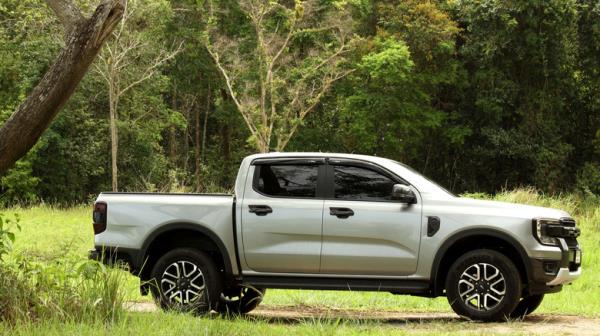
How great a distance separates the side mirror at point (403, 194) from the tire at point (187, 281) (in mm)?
2190

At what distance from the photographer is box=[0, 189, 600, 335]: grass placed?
834cm

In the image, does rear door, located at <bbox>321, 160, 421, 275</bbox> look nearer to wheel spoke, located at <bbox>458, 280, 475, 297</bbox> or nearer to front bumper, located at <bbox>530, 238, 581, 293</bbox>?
wheel spoke, located at <bbox>458, 280, 475, 297</bbox>

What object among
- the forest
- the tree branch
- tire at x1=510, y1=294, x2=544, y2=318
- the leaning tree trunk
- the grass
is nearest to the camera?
the leaning tree trunk

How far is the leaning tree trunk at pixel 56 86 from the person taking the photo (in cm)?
800

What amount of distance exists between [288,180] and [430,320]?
2.33 metres

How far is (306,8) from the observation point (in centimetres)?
4609

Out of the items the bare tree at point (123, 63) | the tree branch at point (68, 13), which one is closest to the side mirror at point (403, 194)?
the tree branch at point (68, 13)

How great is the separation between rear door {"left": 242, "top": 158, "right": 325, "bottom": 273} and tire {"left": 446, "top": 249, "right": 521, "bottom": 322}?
1.53 m

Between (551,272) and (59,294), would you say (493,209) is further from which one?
(59,294)

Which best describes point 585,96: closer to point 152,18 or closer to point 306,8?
point 306,8

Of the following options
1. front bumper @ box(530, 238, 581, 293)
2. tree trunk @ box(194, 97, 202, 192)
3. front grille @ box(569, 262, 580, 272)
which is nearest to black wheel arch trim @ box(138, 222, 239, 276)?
front bumper @ box(530, 238, 581, 293)

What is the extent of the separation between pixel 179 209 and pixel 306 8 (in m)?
36.2

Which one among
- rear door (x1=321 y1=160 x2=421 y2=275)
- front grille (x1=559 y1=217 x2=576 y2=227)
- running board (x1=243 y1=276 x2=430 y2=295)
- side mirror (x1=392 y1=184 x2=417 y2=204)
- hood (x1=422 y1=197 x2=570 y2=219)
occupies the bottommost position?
running board (x1=243 y1=276 x2=430 y2=295)

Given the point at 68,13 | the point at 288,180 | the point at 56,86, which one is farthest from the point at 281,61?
the point at 56,86
